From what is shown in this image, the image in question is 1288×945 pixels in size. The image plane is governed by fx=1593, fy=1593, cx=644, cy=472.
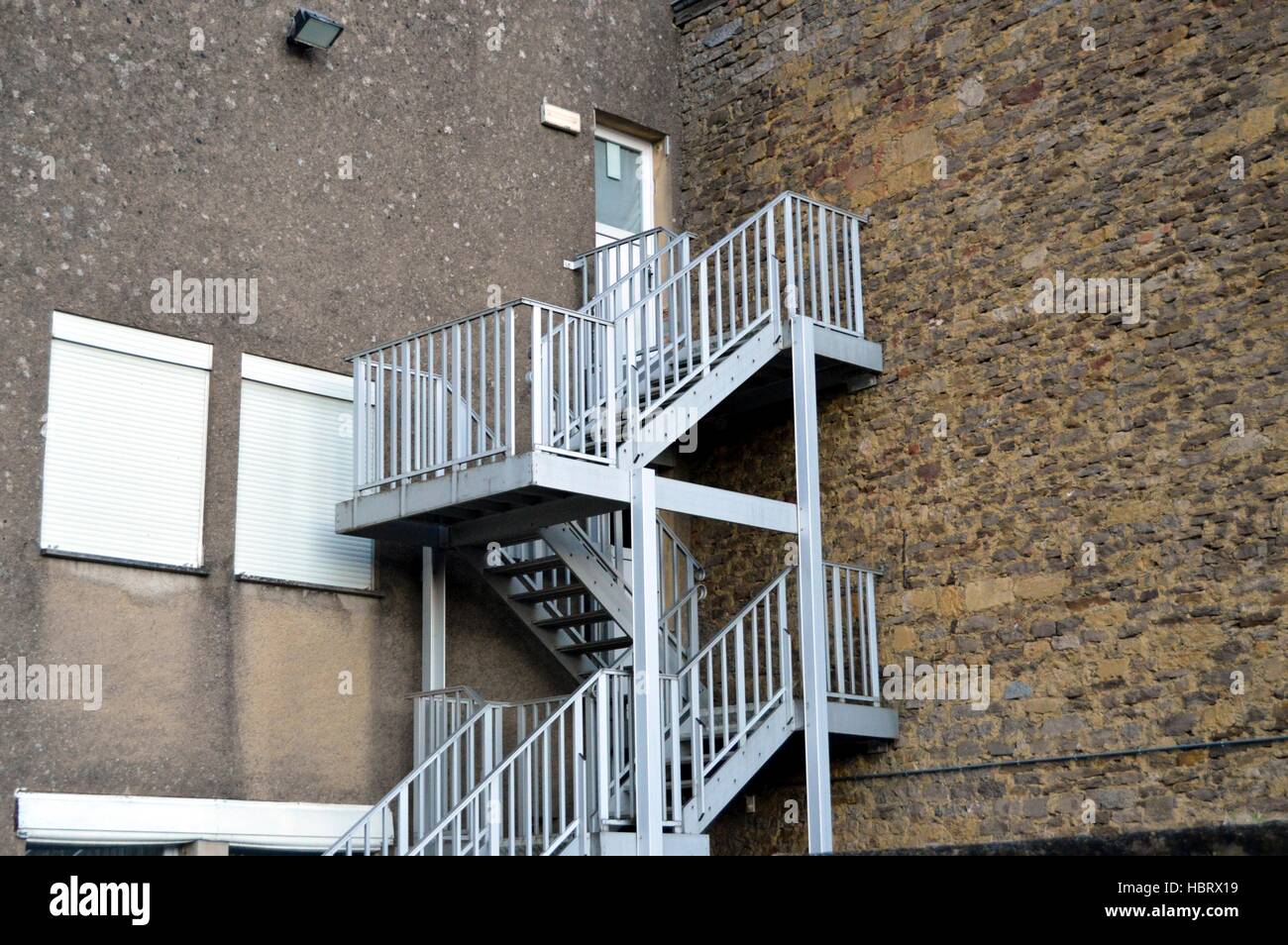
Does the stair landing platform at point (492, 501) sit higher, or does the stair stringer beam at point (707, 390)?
the stair stringer beam at point (707, 390)

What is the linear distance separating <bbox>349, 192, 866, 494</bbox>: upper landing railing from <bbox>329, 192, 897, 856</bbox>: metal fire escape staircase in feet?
0.09

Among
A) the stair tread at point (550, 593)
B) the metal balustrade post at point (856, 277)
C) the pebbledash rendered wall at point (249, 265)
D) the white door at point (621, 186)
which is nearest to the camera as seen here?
the pebbledash rendered wall at point (249, 265)

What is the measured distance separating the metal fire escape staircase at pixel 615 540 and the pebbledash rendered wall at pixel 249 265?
1.26ft

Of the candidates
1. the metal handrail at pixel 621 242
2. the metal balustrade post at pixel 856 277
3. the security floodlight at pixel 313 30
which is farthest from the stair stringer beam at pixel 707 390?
the security floodlight at pixel 313 30

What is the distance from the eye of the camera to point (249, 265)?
10180mm

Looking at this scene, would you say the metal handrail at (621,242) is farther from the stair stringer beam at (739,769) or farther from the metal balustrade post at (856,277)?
the stair stringer beam at (739,769)

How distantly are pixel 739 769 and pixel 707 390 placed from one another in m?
2.36

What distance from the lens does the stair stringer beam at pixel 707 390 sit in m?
9.53

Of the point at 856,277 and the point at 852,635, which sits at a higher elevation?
the point at 856,277

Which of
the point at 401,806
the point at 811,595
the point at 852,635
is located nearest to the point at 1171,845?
the point at 401,806

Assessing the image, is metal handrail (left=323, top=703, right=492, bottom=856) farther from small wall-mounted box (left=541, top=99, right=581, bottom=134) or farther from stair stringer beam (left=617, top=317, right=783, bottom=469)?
small wall-mounted box (left=541, top=99, right=581, bottom=134)

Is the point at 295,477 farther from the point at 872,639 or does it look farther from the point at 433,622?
the point at 872,639

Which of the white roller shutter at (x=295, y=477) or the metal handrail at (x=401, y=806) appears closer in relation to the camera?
the metal handrail at (x=401, y=806)
